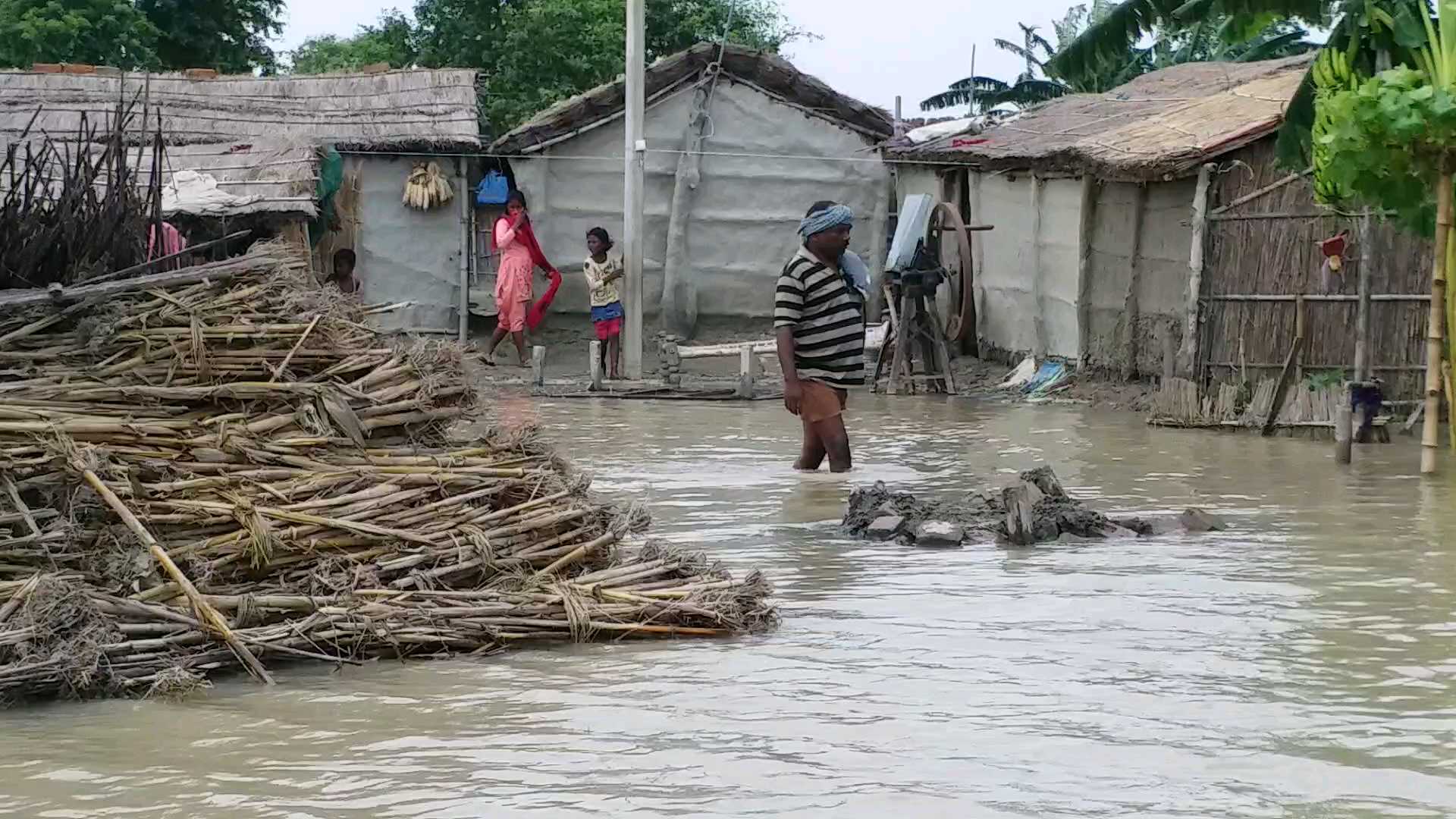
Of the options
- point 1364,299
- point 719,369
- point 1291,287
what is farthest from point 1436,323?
point 719,369

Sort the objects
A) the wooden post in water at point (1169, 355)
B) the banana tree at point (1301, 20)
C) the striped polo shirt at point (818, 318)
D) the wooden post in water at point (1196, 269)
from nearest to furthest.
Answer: the striped polo shirt at point (818, 318)
the banana tree at point (1301, 20)
the wooden post in water at point (1196, 269)
the wooden post in water at point (1169, 355)

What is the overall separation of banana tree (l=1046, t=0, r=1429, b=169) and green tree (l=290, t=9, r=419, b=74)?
53.2ft

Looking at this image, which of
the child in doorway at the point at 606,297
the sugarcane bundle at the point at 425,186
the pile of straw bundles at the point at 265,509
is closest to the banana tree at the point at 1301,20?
the child in doorway at the point at 606,297

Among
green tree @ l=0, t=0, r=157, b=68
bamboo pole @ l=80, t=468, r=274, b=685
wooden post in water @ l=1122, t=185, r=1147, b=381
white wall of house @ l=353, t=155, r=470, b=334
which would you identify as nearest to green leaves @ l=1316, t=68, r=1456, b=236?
wooden post in water @ l=1122, t=185, r=1147, b=381

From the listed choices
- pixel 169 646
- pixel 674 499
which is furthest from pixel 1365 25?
pixel 169 646

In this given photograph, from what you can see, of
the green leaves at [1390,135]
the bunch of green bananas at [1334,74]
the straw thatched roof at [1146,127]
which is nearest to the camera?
the green leaves at [1390,135]

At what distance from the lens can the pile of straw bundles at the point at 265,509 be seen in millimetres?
6113

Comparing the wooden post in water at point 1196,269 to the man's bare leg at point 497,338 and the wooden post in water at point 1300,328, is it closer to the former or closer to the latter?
the wooden post in water at point 1300,328

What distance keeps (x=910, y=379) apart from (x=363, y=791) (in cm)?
1395

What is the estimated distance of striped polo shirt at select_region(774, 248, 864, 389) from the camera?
1103 centimetres

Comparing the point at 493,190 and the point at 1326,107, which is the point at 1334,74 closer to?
the point at 1326,107

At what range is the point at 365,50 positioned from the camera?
37250 millimetres

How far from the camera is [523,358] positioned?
68.6ft

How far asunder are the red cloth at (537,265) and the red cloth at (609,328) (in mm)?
1011
